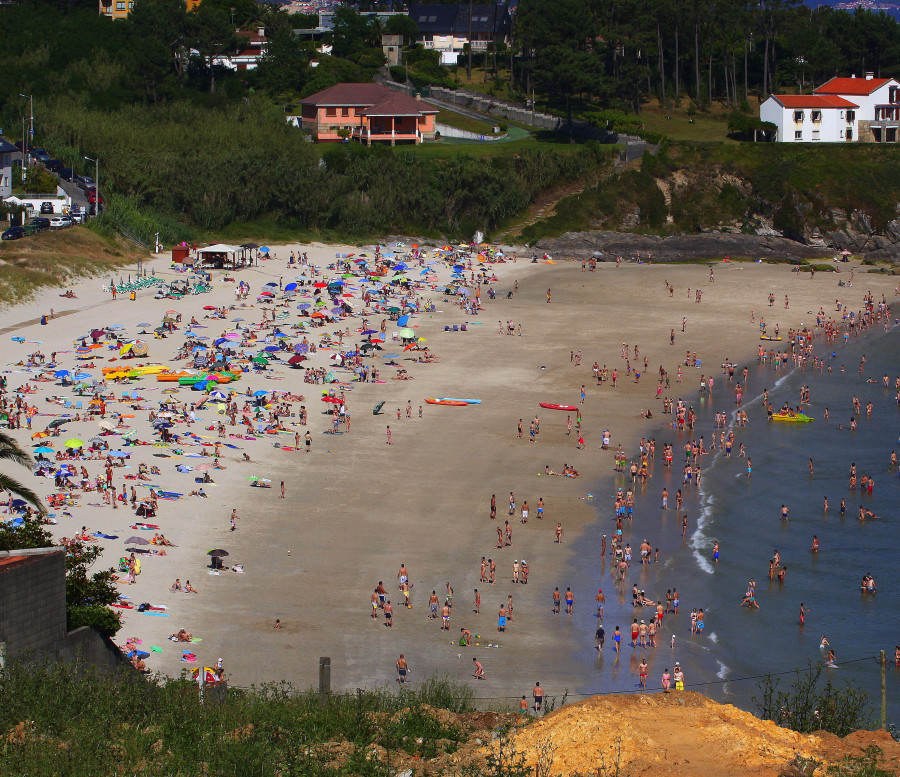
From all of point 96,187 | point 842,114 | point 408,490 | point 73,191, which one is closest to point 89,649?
point 408,490

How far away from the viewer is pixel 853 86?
9069 cm

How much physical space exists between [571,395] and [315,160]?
41827mm

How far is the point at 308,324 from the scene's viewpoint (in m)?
56.2

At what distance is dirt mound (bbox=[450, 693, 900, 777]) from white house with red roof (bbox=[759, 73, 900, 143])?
77.7 meters

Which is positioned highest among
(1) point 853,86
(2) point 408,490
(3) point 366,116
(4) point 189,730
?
(1) point 853,86

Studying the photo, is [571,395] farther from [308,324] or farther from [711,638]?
[711,638]

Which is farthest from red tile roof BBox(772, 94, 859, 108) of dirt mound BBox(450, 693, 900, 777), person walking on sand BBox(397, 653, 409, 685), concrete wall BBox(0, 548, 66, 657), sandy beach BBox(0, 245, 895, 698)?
concrete wall BBox(0, 548, 66, 657)

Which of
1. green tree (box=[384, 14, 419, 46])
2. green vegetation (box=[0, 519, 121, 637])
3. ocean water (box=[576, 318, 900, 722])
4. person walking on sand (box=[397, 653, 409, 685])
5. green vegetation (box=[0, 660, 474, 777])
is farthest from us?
green tree (box=[384, 14, 419, 46])

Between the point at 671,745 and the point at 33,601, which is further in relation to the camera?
the point at 33,601

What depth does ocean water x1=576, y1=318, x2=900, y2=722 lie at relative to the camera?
27422 mm

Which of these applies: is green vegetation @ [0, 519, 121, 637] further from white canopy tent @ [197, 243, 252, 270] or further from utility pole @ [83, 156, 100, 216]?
utility pole @ [83, 156, 100, 216]

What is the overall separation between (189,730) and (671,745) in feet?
21.7

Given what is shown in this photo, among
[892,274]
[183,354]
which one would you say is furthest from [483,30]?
[183,354]

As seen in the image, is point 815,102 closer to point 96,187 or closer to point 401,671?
point 96,187
